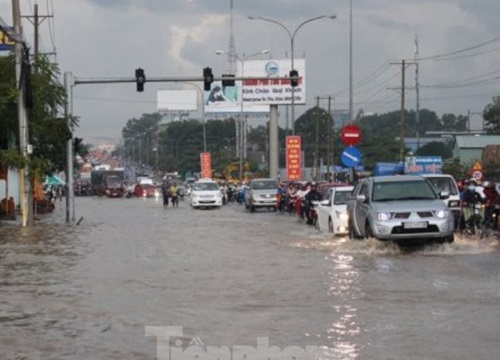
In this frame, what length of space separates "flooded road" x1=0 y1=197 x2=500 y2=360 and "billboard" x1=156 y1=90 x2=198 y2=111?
326ft

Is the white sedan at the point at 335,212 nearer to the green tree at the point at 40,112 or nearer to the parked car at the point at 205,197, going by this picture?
the green tree at the point at 40,112

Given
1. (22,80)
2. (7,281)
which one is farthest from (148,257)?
(22,80)

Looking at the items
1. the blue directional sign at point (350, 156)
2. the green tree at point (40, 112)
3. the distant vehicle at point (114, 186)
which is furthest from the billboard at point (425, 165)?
the distant vehicle at point (114, 186)

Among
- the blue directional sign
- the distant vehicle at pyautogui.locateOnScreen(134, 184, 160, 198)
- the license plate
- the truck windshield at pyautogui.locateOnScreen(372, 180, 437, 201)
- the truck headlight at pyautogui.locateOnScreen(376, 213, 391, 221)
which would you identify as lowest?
the distant vehicle at pyautogui.locateOnScreen(134, 184, 160, 198)

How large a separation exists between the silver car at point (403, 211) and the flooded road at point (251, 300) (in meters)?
0.43

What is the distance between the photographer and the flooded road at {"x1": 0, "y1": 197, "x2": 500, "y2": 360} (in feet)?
32.1

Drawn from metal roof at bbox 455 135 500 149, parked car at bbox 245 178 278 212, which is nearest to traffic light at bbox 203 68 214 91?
parked car at bbox 245 178 278 212

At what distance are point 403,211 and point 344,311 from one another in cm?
812

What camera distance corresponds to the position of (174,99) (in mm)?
123375

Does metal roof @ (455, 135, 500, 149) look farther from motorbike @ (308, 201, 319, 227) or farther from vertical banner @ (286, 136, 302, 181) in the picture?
motorbike @ (308, 201, 319, 227)

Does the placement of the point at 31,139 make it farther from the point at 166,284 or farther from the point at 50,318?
the point at 50,318

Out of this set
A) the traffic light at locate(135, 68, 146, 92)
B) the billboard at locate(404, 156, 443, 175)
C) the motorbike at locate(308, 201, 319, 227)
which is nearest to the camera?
the motorbike at locate(308, 201, 319, 227)

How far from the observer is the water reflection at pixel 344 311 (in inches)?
374

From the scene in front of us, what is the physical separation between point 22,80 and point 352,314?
70.3ft
